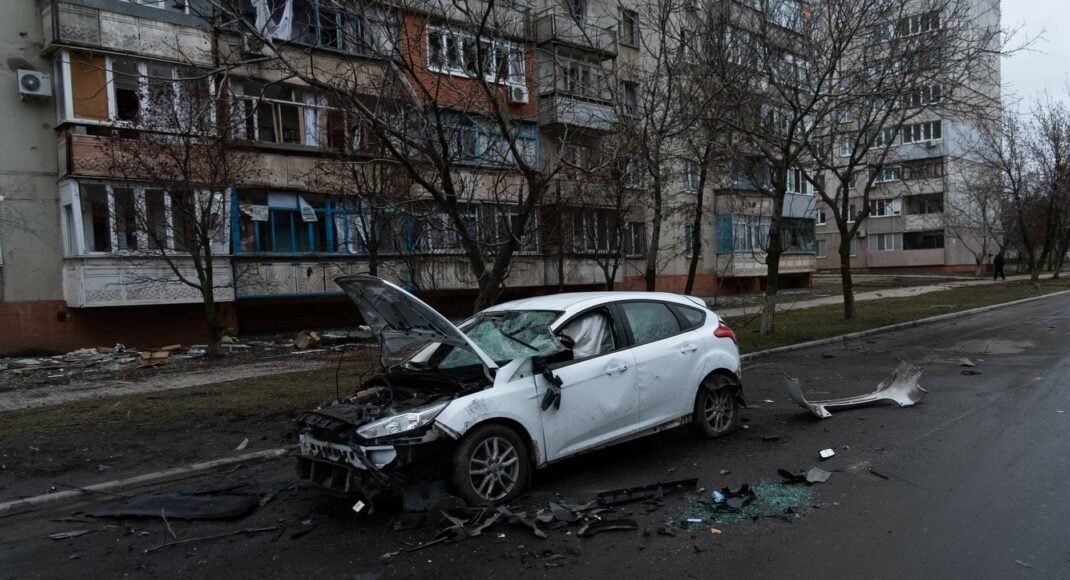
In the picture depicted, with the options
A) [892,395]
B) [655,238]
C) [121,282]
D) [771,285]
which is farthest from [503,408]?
[121,282]

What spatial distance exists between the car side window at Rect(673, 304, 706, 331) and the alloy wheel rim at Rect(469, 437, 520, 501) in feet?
8.16

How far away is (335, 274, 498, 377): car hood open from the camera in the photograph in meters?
5.17

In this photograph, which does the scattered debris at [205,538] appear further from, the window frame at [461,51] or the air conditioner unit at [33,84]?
the air conditioner unit at [33,84]

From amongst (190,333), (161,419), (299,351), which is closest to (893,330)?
(299,351)

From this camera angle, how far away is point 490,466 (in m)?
5.04

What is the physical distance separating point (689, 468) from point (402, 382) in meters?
2.54

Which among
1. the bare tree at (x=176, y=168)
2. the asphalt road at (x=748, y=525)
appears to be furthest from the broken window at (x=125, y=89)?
the asphalt road at (x=748, y=525)

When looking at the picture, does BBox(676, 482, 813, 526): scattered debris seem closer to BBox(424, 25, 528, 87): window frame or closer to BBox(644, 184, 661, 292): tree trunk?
BBox(424, 25, 528, 87): window frame

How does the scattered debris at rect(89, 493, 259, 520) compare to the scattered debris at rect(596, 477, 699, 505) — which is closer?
the scattered debris at rect(596, 477, 699, 505)

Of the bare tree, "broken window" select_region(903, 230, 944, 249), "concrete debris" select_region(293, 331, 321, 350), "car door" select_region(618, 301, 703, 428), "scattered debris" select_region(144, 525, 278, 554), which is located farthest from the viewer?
"broken window" select_region(903, 230, 944, 249)

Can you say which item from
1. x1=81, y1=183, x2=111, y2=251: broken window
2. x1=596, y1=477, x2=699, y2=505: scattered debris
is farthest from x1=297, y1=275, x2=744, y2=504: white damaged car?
x1=81, y1=183, x2=111, y2=251: broken window

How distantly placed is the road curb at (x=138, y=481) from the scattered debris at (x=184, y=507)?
0.40 meters

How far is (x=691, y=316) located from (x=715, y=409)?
3.10 ft

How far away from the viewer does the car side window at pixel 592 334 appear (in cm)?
589
